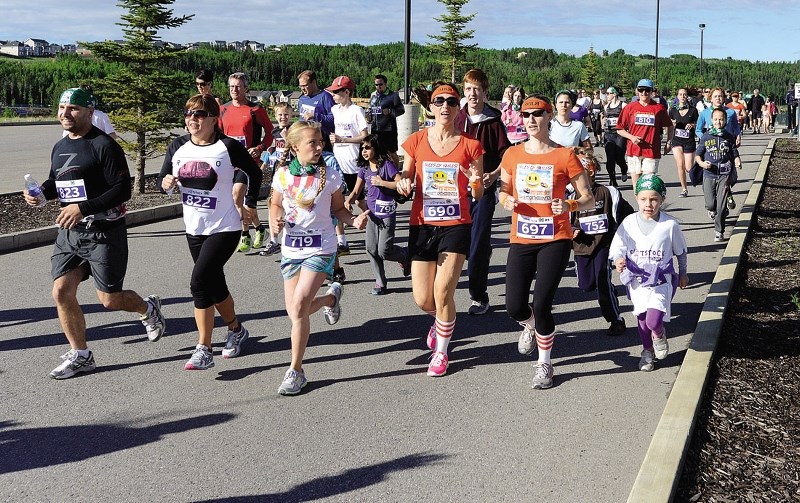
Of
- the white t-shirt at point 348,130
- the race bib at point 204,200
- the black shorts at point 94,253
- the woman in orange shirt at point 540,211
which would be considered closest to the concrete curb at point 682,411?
the woman in orange shirt at point 540,211

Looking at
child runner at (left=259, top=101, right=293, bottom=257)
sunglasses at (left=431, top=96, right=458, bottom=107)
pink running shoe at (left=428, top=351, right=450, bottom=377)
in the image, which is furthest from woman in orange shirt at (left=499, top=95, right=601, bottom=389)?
child runner at (left=259, top=101, right=293, bottom=257)

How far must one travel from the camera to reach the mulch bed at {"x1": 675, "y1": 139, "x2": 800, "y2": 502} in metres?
4.43

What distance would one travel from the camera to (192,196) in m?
6.27

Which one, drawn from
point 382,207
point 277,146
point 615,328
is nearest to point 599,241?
point 615,328

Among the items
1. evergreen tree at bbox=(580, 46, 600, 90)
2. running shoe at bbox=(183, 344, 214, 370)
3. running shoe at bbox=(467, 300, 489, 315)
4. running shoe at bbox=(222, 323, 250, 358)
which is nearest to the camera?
running shoe at bbox=(183, 344, 214, 370)

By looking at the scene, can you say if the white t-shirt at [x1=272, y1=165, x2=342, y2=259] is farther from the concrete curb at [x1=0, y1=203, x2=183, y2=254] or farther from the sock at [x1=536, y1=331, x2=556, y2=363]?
the concrete curb at [x1=0, y1=203, x2=183, y2=254]

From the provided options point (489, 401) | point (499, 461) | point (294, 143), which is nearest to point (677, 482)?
point (499, 461)

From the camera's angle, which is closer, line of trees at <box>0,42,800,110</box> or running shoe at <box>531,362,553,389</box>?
running shoe at <box>531,362,553,389</box>

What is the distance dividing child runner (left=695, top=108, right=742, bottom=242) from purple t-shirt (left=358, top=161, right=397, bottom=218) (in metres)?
5.21

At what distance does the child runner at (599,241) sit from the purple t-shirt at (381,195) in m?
1.56

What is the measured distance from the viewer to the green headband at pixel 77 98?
598cm

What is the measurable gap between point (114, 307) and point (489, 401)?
2732mm

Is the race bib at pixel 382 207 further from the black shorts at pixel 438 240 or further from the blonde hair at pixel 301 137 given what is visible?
the blonde hair at pixel 301 137

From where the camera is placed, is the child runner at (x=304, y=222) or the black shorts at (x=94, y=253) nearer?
the child runner at (x=304, y=222)
